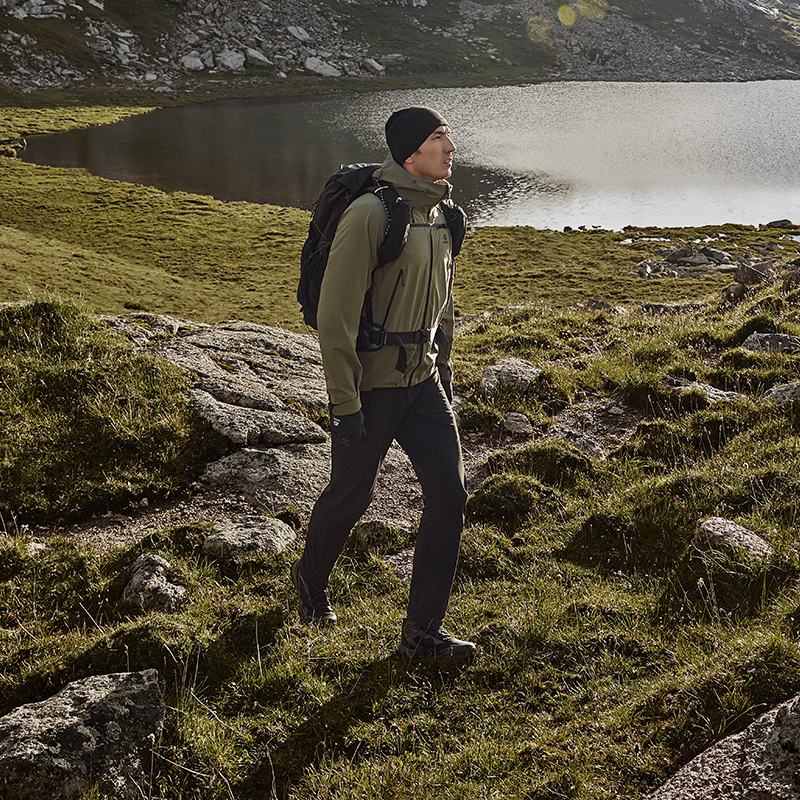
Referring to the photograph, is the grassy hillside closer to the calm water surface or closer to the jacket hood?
the jacket hood

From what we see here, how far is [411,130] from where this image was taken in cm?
455

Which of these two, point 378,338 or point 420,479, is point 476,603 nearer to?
point 420,479

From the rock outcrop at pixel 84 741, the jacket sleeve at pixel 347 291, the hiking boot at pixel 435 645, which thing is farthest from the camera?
the hiking boot at pixel 435 645

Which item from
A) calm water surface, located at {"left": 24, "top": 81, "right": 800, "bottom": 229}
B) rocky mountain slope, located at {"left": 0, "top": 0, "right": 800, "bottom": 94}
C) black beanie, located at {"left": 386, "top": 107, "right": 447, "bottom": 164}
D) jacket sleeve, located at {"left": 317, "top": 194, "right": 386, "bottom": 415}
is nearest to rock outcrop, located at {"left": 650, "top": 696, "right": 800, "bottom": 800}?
jacket sleeve, located at {"left": 317, "top": 194, "right": 386, "bottom": 415}

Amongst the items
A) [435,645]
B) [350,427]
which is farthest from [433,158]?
[435,645]

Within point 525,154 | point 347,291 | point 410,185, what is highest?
point 525,154

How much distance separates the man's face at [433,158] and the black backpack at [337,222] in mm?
248

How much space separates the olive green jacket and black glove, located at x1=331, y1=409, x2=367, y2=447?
49 millimetres

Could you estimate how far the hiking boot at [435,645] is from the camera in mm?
4668

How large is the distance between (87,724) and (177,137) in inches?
2819

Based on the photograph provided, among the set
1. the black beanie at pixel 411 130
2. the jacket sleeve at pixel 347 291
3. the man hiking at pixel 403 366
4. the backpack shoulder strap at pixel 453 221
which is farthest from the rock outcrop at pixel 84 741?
the black beanie at pixel 411 130

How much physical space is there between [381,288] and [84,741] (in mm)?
3250

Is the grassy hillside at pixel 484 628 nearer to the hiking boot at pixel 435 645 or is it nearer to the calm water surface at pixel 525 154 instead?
the hiking boot at pixel 435 645

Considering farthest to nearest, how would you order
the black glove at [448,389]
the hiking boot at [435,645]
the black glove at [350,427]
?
1. the black glove at [448,389]
2. the hiking boot at [435,645]
3. the black glove at [350,427]
